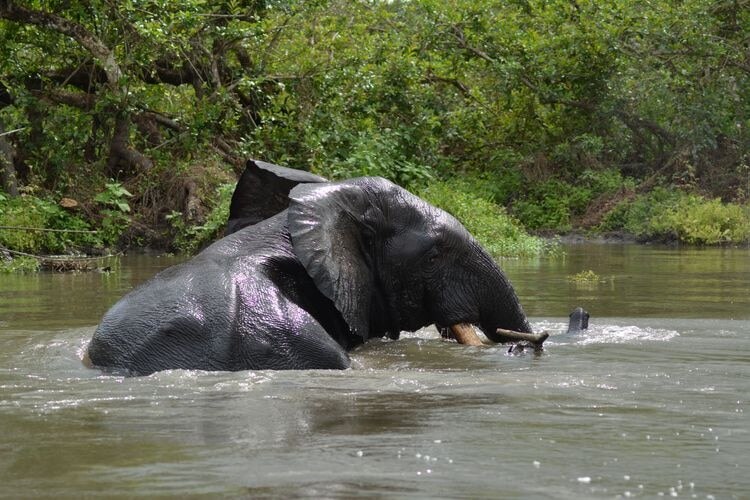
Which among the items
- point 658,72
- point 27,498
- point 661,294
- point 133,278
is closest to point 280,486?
point 27,498

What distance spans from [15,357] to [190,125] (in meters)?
10.9

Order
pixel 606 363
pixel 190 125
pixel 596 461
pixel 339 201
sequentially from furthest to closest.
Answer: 1. pixel 190 125
2. pixel 339 201
3. pixel 606 363
4. pixel 596 461

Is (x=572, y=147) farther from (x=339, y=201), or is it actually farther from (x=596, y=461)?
(x=596, y=461)

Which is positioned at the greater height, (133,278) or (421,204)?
(421,204)

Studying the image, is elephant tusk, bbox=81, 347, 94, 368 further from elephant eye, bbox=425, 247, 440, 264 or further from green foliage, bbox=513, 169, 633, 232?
green foliage, bbox=513, 169, 633, 232

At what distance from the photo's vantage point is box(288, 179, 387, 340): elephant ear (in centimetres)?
623

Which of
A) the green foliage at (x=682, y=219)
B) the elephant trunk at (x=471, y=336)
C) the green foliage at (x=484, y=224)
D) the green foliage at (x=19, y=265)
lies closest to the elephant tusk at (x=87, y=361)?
the elephant trunk at (x=471, y=336)

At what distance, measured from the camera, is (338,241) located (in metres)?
6.42

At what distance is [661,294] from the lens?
34.4 feet

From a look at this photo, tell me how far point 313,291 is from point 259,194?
109cm

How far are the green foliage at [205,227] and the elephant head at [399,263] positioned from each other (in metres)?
8.43

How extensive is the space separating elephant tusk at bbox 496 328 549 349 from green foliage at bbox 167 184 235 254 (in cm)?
864

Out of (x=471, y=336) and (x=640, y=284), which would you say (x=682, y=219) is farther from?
(x=471, y=336)

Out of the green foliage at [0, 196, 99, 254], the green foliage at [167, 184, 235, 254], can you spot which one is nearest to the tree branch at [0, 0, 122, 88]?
the green foliage at [0, 196, 99, 254]
